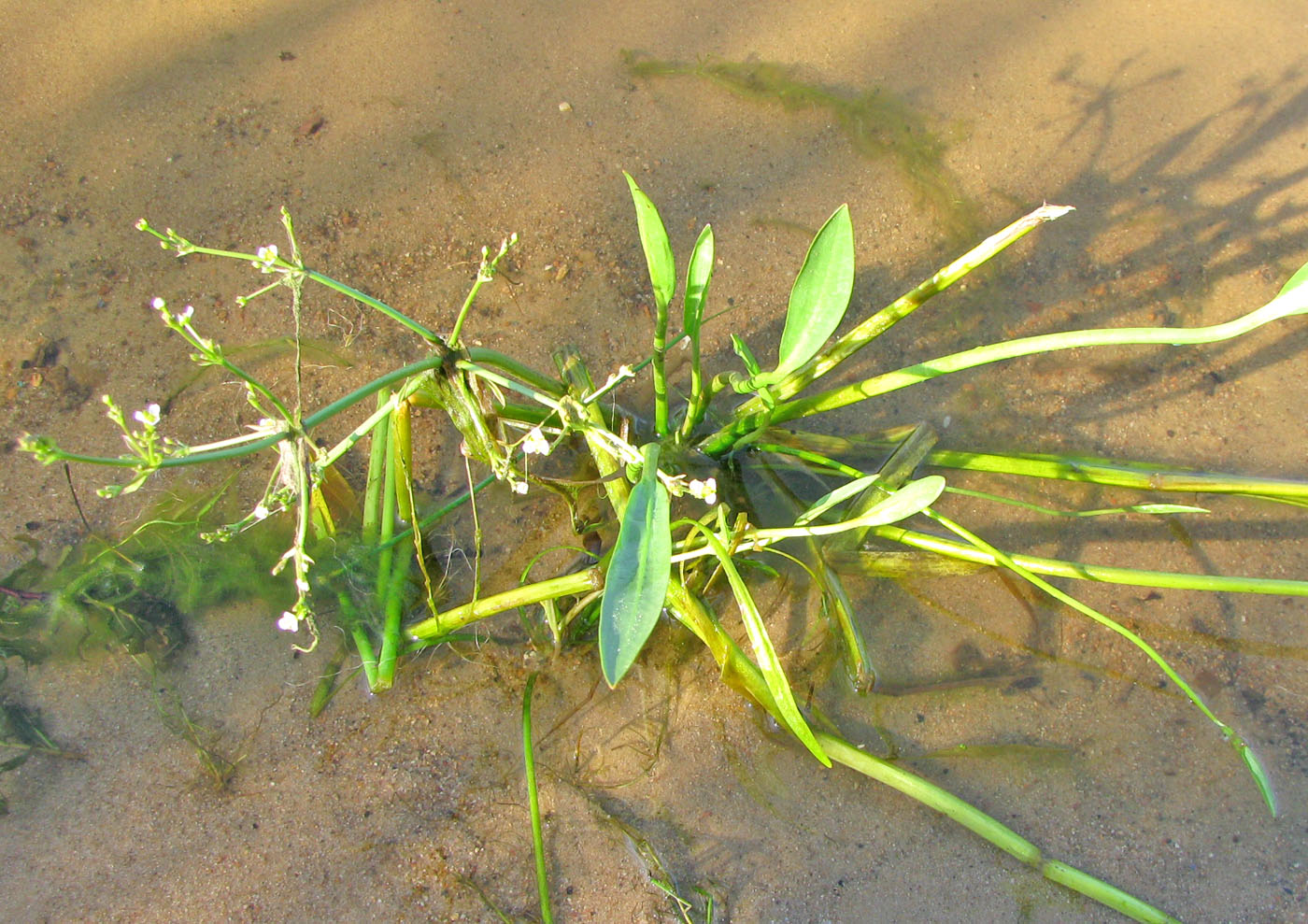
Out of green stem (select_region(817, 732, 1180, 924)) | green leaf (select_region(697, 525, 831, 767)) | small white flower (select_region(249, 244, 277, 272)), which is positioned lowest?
green stem (select_region(817, 732, 1180, 924))

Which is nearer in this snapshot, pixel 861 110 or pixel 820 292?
pixel 820 292

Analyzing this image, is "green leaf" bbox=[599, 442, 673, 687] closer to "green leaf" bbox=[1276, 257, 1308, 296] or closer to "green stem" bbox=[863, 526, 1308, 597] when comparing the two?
"green stem" bbox=[863, 526, 1308, 597]

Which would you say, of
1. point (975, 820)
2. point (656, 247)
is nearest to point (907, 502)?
point (656, 247)

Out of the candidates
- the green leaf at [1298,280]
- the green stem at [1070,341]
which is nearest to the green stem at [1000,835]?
the green stem at [1070,341]

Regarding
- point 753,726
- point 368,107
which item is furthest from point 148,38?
point 753,726

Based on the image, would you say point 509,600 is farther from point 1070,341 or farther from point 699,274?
point 1070,341

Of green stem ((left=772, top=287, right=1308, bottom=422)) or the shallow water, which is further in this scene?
the shallow water

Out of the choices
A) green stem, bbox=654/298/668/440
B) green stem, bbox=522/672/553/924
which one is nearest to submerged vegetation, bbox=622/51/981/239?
green stem, bbox=654/298/668/440
